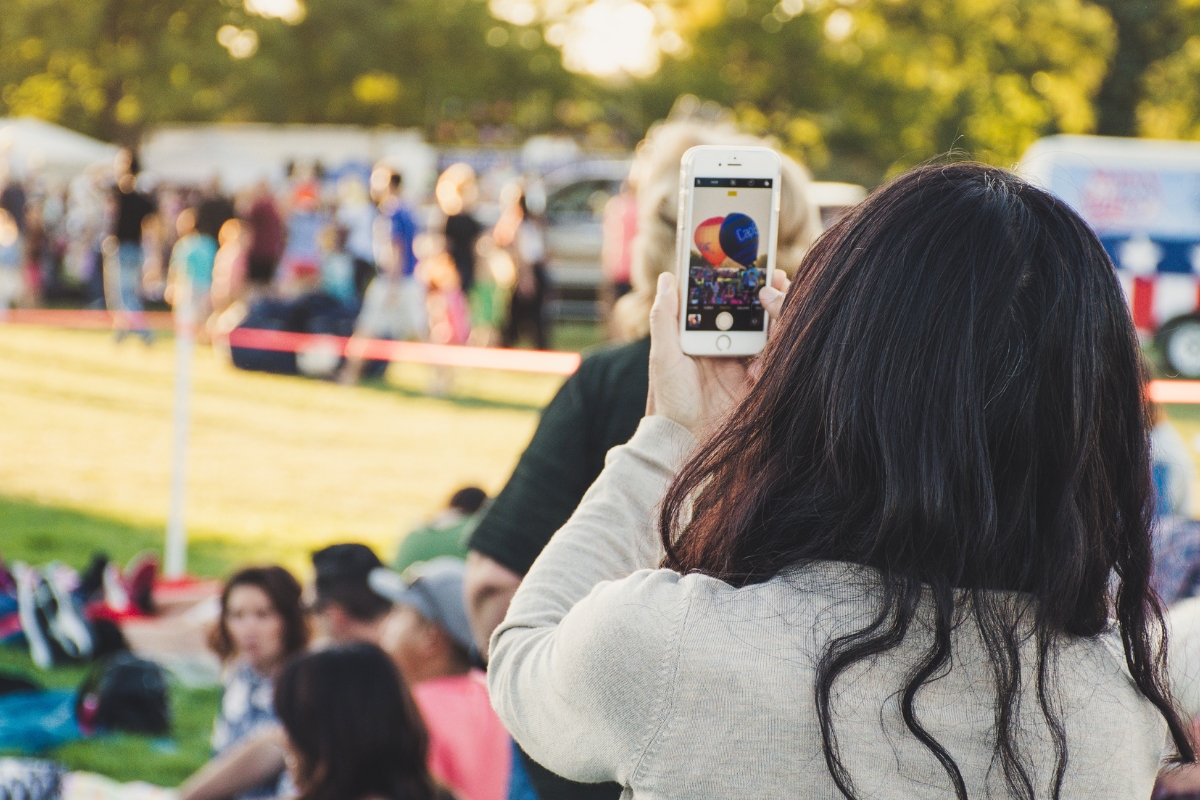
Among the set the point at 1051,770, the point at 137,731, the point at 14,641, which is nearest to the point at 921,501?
the point at 1051,770

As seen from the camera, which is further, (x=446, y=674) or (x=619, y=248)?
(x=619, y=248)

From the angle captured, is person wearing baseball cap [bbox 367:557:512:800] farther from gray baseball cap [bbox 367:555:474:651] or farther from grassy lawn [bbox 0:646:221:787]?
grassy lawn [bbox 0:646:221:787]

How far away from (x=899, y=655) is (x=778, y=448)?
19 cm

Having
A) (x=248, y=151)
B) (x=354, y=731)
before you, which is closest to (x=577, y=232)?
(x=248, y=151)

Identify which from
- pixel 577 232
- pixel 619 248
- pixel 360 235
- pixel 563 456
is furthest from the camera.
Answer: pixel 577 232

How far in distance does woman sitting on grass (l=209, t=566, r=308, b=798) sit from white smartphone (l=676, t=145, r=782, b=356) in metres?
2.86

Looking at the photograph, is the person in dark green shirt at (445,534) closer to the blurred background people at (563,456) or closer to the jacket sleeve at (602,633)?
the blurred background people at (563,456)

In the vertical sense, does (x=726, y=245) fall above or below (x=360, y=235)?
below

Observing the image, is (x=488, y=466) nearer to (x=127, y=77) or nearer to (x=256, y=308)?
(x=256, y=308)

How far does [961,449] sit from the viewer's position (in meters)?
0.95

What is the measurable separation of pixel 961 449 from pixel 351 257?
43.2ft

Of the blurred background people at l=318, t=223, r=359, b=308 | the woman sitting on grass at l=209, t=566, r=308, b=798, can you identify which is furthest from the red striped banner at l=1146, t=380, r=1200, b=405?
the blurred background people at l=318, t=223, r=359, b=308

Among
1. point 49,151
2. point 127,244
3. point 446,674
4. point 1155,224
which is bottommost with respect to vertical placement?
point 446,674

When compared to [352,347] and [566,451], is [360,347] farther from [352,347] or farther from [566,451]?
[566,451]
